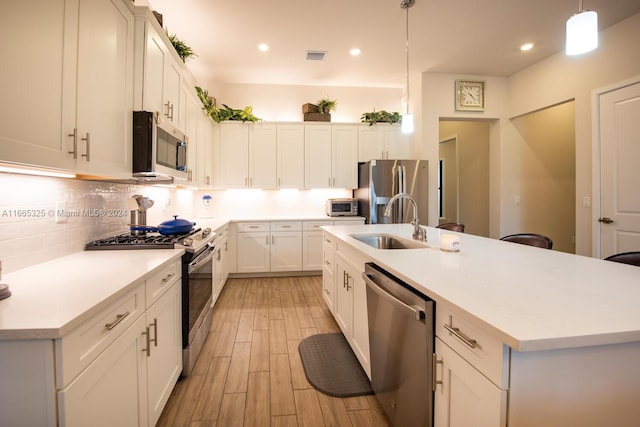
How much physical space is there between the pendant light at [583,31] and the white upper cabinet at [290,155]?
3582mm

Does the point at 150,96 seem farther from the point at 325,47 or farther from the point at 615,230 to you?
the point at 615,230

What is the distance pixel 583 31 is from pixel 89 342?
2633mm

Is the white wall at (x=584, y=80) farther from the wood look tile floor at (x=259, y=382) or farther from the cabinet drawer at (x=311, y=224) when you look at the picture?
the wood look tile floor at (x=259, y=382)

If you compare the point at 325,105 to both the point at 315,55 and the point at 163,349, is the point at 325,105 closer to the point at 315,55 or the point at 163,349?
the point at 315,55

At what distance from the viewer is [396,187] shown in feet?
14.3

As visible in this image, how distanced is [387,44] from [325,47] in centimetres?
77

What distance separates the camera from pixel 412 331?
4.04 feet

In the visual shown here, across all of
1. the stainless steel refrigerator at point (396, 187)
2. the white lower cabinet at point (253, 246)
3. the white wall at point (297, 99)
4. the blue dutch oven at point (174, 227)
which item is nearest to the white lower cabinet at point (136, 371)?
the blue dutch oven at point (174, 227)

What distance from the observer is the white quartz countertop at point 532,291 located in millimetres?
738

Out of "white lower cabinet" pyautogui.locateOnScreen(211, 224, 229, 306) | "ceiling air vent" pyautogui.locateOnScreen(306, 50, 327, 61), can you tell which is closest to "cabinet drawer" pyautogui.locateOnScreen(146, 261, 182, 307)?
"white lower cabinet" pyautogui.locateOnScreen(211, 224, 229, 306)

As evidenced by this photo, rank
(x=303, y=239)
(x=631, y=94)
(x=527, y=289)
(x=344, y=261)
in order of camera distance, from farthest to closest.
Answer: (x=303, y=239) → (x=631, y=94) → (x=344, y=261) → (x=527, y=289)

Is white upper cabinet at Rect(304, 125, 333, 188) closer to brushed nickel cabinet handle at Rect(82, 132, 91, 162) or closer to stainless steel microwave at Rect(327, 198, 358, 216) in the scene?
stainless steel microwave at Rect(327, 198, 358, 216)

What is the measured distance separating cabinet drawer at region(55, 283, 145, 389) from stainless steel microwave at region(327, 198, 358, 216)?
11.7 feet

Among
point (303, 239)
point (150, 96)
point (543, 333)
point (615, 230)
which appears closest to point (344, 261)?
point (543, 333)
